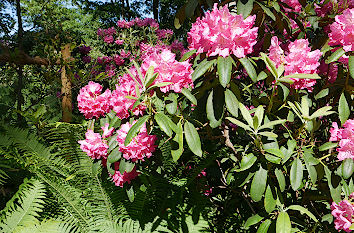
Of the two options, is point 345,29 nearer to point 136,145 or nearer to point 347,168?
point 347,168

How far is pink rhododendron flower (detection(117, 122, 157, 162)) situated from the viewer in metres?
1.15

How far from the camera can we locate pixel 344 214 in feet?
3.51

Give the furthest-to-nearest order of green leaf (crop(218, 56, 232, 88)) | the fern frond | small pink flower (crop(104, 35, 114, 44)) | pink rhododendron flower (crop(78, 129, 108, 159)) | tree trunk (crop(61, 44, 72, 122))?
small pink flower (crop(104, 35, 114, 44)), tree trunk (crop(61, 44, 72, 122)), the fern frond, pink rhododendron flower (crop(78, 129, 108, 159)), green leaf (crop(218, 56, 232, 88))

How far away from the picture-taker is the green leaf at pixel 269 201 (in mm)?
1093

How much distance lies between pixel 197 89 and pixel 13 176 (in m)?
1.79

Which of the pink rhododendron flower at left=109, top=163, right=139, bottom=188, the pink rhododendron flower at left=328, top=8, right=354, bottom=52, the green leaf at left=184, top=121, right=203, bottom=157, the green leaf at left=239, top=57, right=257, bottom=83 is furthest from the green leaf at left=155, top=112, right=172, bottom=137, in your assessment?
the pink rhododendron flower at left=328, top=8, right=354, bottom=52

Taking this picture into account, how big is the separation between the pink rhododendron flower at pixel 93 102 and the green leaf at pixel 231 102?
2.04 feet

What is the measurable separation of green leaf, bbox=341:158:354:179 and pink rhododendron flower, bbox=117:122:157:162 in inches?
27.8

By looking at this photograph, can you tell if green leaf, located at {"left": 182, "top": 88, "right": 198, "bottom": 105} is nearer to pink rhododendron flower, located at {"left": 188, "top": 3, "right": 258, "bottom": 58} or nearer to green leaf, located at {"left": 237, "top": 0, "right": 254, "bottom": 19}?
pink rhododendron flower, located at {"left": 188, "top": 3, "right": 258, "bottom": 58}

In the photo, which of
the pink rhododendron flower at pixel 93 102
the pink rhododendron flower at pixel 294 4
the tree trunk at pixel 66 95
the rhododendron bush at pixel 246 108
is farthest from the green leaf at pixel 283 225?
the tree trunk at pixel 66 95

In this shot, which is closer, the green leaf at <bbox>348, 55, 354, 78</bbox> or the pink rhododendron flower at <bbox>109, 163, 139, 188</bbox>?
the green leaf at <bbox>348, 55, 354, 78</bbox>

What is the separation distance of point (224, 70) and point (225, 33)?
124mm

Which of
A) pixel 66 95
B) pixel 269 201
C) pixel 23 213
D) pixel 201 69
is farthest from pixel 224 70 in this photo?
pixel 66 95

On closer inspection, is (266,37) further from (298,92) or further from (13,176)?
(13,176)
